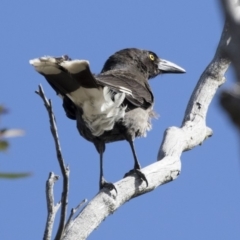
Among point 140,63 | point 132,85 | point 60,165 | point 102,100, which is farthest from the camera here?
point 140,63

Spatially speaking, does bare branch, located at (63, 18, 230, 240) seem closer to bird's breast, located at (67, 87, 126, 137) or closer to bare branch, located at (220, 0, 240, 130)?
bird's breast, located at (67, 87, 126, 137)

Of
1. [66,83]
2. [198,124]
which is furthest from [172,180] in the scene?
[66,83]

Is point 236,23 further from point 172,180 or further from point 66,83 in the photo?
point 66,83

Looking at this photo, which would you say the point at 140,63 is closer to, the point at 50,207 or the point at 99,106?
the point at 99,106

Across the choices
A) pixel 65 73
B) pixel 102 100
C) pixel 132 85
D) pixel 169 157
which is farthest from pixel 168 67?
pixel 169 157

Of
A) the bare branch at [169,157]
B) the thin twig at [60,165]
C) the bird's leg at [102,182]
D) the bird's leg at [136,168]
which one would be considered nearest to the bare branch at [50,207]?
the thin twig at [60,165]

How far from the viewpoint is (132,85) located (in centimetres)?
515

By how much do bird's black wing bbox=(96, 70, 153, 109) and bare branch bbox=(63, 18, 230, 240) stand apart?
1.90ft

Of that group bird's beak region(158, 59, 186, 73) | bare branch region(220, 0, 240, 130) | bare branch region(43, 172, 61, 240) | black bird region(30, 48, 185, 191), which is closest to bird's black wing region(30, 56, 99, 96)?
black bird region(30, 48, 185, 191)

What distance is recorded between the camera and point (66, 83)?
4129 mm

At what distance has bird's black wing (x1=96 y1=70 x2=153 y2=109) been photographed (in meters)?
4.75

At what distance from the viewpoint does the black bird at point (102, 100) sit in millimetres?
3869

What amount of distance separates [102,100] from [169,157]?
0.81 metres

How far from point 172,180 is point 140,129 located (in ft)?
3.98
